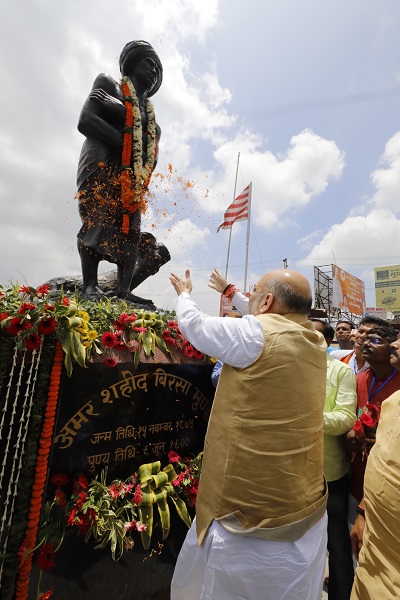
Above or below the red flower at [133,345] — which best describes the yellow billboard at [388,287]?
above

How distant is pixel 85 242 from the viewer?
11.1 feet

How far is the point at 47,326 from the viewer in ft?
5.80

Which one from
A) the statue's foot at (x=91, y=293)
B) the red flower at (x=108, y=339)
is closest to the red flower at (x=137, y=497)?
the red flower at (x=108, y=339)

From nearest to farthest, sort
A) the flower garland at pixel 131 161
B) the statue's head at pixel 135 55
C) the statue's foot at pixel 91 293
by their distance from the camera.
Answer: the statue's foot at pixel 91 293, the flower garland at pixel 131 161, the statue's head at pixel 135 55

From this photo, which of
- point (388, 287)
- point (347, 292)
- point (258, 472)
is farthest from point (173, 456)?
point (388, 287)

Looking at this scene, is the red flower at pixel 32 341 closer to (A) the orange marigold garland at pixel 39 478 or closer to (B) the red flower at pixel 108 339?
(A) the orange marigold garland at pixel 39 478

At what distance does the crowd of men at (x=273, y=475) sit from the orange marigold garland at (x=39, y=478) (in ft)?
2.30

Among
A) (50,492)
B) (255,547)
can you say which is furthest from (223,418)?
(50,492)

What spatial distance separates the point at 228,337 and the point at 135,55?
363 cm

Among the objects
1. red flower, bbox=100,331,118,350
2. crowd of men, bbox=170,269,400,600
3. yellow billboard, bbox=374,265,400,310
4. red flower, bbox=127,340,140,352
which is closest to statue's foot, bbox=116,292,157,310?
red flower, bbox=127,340,140,352

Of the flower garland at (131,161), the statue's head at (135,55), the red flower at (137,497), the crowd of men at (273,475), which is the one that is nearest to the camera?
the crowd of men at (273,475)

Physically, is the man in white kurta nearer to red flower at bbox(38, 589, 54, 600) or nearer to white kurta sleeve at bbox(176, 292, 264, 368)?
white kurta sleeve at bbox(176, 292, 264, 368)

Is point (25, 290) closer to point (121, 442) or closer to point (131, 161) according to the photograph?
point (121, 442)

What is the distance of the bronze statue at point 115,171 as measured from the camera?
3.46 m
